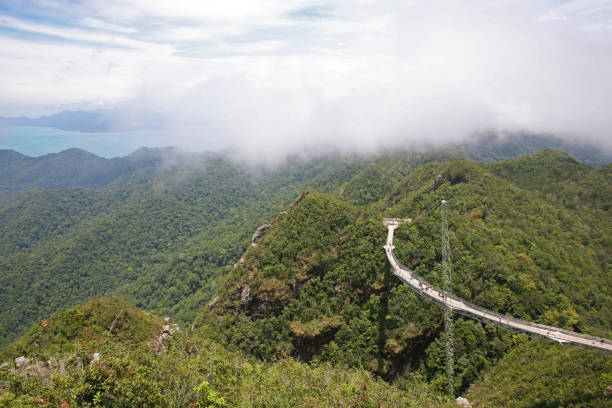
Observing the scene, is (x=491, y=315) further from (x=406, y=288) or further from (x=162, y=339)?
(x=162, y=339)

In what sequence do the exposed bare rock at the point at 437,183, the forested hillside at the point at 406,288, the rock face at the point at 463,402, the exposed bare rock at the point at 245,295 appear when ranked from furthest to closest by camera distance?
1. the exposed bare rock at the point at 437,183
2. the exposed bare rock at the point at 245,295
3. the forested hillside at the point at 406,288
4. the rock face at the point at 463,402

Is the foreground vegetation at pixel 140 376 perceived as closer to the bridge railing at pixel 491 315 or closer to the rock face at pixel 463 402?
the rock face at pixel 463 402

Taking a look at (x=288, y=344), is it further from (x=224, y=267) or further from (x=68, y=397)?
(x=224, y=267)

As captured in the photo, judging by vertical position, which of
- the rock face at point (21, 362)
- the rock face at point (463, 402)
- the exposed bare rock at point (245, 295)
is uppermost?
the rock face at point (21, 362)

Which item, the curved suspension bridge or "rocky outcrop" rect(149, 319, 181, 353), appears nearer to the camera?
the curved suspension bridge

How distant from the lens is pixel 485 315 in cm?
4225

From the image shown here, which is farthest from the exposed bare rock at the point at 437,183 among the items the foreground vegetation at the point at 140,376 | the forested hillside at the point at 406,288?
the foreground vegetation at the point at 140,376

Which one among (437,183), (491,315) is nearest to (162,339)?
(491,315)

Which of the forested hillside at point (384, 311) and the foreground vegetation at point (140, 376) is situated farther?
the forested hillside at point (384, 311)

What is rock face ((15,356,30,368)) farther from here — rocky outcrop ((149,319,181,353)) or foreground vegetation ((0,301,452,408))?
rocky outcrop ((149,319,181,353))

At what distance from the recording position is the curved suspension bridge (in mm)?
34344

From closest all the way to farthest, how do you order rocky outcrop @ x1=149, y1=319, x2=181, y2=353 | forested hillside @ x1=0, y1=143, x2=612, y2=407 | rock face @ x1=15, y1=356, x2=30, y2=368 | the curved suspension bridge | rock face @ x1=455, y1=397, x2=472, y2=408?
rock face @ x1=15, y1=356, x2=30, y2=368 → forested hillside @ x1=0, y1=143, x2=612, y2=407 → the curved suspension bridge → rock face @ x1=455, y1=397, x2=472, y2=408 → rocky outcrop @ x1=149, y1=319, x2=181, y2=353

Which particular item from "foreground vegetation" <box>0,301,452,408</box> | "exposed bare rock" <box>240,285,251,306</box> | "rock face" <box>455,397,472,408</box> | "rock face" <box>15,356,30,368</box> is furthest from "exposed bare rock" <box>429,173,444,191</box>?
"rock face" <box>15,356,30,368</box>

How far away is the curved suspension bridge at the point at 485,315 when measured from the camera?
113ft
